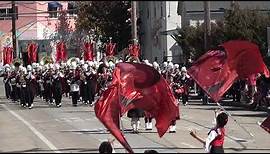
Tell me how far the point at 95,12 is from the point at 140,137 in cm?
3755

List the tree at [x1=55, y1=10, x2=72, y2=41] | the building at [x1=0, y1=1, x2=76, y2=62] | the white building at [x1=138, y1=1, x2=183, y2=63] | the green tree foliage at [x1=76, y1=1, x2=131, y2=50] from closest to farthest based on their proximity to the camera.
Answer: the white building at [x1=138, y1=1, x2=183, y2=63]
the green tree foliage at [x1=76, y1=1, x2=131, y2=50]
the tree at [x1=55, y1=10, x2=72, y2=41]
the building at [x1=0, y1=1, x2=76, y2=62]

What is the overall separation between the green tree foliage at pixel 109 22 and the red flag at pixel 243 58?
4060 centimetres

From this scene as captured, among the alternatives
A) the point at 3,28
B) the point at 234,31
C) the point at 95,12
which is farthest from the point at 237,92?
the point at 3,28

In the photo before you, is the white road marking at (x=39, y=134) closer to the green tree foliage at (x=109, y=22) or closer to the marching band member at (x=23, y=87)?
the marching band member at (x=23, y=87)

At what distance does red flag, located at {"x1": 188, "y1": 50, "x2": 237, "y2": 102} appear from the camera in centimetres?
1420

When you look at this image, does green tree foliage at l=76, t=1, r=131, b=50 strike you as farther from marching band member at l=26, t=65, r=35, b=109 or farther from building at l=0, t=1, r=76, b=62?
marching band member at l=26, t=65, r=35, b=109

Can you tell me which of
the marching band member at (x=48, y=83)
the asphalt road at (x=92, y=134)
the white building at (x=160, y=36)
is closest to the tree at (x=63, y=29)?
the white building at (x=160, y=36)

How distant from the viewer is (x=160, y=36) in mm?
55906

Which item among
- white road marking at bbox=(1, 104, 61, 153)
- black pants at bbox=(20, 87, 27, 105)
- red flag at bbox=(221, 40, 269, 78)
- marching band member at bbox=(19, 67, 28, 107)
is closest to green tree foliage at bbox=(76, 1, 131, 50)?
marching band member at bbox=(19, 67, 28, 107)

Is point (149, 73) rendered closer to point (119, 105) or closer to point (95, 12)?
point (119, 105)

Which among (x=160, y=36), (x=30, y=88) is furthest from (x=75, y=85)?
(x=160, y=36)

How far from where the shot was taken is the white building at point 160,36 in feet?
176

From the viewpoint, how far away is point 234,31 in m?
35.4

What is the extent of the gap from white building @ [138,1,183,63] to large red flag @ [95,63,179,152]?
37648 millimetres
